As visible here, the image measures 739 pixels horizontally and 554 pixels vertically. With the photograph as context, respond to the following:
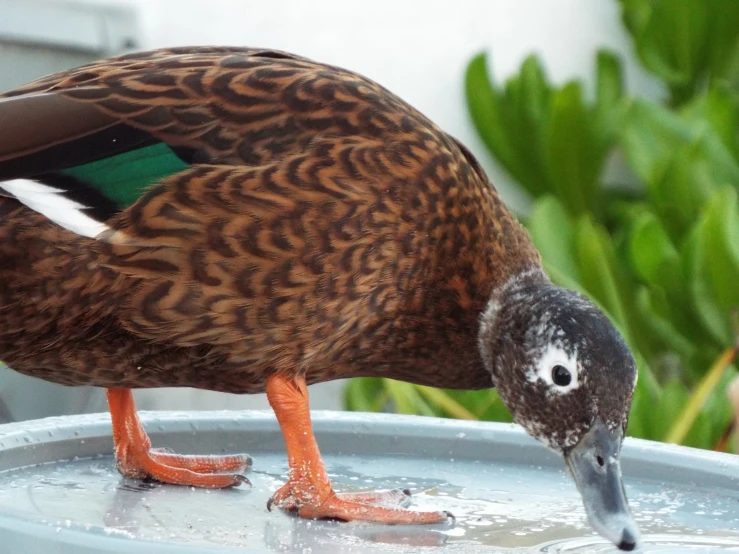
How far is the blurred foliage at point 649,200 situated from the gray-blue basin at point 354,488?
0.90 meters

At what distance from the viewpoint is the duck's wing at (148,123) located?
6.33ft

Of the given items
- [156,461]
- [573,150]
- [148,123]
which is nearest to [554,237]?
[573,150]

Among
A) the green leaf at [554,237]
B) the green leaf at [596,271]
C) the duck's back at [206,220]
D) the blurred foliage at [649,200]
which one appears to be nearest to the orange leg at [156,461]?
the duck's back at [206,220]

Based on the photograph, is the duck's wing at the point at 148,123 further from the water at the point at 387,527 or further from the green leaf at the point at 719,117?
the green leaf at the point at 719,117

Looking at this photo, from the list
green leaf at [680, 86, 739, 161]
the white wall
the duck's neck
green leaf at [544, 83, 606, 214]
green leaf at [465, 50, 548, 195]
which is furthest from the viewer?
the white wall

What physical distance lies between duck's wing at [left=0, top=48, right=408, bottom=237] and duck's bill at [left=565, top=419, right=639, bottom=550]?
60cm

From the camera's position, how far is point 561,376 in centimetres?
212

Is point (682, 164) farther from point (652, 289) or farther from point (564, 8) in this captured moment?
point (564, 8)

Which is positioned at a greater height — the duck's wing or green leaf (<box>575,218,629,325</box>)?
the duck's wing

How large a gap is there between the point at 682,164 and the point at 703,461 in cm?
150

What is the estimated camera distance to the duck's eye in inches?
82.7

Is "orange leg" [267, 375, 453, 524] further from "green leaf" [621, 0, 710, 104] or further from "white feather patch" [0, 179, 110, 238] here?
"green leaf" [621, 0, 710, 104]

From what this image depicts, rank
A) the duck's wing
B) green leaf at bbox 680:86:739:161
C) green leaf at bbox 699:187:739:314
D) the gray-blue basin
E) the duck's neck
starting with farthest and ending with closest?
green leaf at bbox 680:86:739:161, green leaf at bbox 699:187:739:314, the duck's neck, the duck's wing, the gray-blue basin

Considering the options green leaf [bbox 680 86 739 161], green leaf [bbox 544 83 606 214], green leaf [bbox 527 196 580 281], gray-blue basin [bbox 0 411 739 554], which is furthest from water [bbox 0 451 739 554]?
green leaf [bbox 544 83 606 214]
